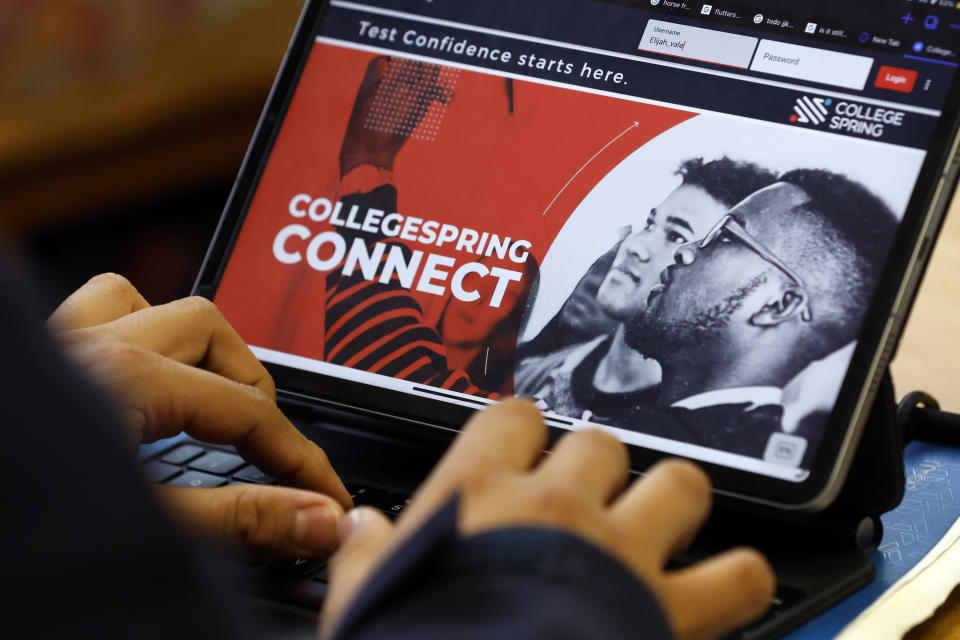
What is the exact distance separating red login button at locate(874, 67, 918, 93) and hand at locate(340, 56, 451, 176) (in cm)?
28

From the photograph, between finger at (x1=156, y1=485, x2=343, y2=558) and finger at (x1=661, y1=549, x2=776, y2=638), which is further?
finger at (x1=156, y1=485, x2=343, y2=558)

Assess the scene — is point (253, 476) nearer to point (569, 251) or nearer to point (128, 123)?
point (569, 251)

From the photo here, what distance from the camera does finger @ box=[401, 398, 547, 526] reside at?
425mm

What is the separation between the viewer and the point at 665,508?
1.40 ft

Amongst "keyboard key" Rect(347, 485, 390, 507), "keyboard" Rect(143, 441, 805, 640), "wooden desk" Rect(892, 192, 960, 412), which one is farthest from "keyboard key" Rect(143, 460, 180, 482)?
"wooden desk" Rect(892, 192, 960, 412)

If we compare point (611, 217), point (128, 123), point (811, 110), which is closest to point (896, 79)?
point (811, 110)

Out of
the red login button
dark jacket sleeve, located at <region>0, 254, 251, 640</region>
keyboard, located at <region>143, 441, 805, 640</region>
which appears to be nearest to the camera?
dark jacket sleeve, located at <region>0, 254, 251, 640</region>

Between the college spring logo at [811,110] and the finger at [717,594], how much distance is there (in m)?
0.32

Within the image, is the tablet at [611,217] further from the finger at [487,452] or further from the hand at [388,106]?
the finger at [487,452]

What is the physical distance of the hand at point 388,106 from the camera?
73 centimetres

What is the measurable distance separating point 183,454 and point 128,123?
5.28 feet

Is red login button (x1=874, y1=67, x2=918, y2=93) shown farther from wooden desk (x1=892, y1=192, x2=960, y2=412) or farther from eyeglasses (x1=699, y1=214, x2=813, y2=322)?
wooden desk (x1=892, y1=192, x2=960, y2=412)

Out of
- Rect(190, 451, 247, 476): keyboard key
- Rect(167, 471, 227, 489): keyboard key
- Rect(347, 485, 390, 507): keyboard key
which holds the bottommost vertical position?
Rect(167, 471, 227, 489): keyboard key

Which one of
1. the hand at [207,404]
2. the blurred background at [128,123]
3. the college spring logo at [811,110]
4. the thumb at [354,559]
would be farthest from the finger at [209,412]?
the blurred background at [128,123]
